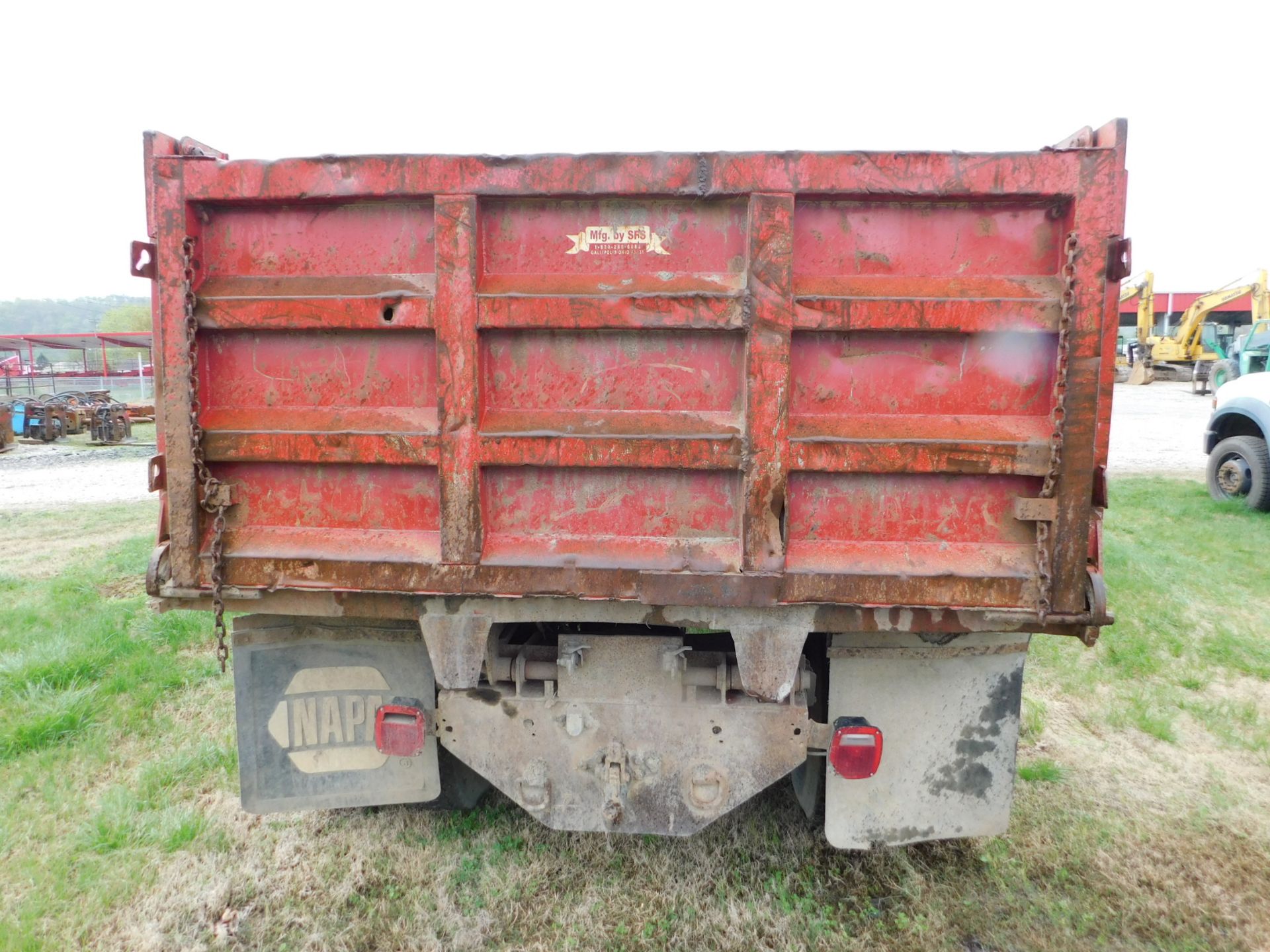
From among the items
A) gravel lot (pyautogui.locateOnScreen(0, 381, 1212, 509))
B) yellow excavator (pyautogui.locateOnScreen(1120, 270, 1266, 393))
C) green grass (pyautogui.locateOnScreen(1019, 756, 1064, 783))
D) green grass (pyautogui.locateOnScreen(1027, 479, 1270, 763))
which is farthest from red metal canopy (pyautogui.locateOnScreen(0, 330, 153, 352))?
yellow excavator (pyautogui.locateOnScreen(1120, 270, 1266, 393))

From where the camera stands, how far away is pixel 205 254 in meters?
2.37

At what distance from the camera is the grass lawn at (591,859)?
2592 millimetres

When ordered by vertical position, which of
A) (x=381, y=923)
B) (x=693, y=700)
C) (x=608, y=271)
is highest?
(x=608, y=271)

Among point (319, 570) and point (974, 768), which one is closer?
point (319, 570)

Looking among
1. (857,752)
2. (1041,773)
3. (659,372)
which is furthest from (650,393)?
(1041,773)

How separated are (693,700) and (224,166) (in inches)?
89.8

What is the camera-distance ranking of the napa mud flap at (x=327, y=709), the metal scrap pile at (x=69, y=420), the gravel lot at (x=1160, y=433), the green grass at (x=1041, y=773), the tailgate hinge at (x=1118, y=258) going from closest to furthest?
the tailgate hinge at (x=1118, y=258) → the napa mud flap at (x=327, y=709) → the green grass at (x=1041, y=773) → the gravel lot at (x=1160, y=433) → the metal scrap pile at (x=69, y=420)

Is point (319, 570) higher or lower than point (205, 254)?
lower

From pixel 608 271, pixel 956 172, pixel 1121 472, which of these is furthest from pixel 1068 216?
pixel 1121 472

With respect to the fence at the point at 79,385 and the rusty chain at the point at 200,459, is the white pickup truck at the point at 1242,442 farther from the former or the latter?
the fence at the point at 79,385

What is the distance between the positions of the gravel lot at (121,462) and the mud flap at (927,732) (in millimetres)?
10531

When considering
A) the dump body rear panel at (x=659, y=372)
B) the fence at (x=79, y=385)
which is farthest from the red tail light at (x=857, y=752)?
the fence at (x=79, y=385)

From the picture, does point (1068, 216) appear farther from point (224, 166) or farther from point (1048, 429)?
point (224, 166)

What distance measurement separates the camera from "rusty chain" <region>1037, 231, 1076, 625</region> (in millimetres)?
2111
